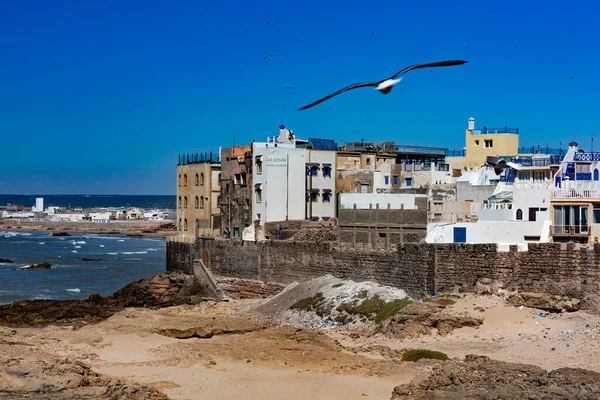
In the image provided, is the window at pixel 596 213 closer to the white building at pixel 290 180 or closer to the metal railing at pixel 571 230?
the metal railing at pixel 571 230

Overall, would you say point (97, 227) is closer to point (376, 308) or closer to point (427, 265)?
point (376, 308)

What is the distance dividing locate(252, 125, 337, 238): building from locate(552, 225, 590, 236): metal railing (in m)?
19.4

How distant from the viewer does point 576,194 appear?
33.9 metres

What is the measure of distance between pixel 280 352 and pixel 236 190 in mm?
23259

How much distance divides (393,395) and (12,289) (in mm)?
37521

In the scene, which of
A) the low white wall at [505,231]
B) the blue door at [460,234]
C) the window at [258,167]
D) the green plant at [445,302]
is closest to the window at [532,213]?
the low white wall at [505,231]

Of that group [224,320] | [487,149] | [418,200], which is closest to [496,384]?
[224,320]

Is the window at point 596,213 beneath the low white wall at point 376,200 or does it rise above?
beneath

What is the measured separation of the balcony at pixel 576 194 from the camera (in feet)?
110

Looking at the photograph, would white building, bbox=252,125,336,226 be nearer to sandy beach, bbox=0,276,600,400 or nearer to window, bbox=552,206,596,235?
sandy beach, bbox=0,276,600,400

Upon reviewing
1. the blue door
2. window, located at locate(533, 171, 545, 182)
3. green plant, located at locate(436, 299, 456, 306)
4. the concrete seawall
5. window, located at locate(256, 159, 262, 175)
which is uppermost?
window, located at locate(256, 159, 262, 175)

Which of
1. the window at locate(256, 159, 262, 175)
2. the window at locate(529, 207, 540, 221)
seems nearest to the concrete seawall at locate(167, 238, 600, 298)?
the window at locate(256, 159, 262, 175)

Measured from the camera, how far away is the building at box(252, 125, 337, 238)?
4969cm

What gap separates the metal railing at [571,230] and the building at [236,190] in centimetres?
2087
